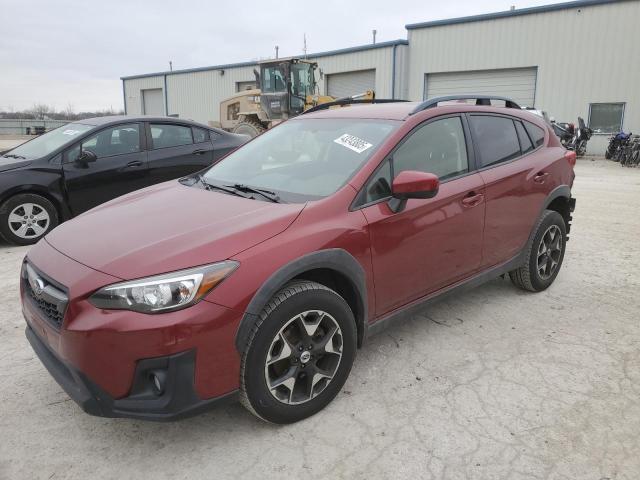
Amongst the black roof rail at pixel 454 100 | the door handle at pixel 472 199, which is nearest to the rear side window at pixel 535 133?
the black roof rail at pixel 454 100

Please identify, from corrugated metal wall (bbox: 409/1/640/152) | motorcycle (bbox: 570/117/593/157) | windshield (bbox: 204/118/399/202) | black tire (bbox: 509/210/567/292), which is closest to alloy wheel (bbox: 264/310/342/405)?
windshield (bbox: 204/118/399/202)

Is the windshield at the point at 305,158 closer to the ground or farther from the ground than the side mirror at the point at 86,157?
farther from the ground

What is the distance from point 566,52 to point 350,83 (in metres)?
10.8

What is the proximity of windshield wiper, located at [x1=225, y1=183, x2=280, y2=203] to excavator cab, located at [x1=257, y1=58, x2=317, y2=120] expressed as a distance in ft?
47.8

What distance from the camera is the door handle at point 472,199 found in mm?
3371

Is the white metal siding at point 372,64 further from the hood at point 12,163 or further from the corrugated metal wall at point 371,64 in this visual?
the hood at point 12,163

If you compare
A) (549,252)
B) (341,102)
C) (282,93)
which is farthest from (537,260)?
(282,93)

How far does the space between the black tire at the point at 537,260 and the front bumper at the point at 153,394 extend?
10.1ft

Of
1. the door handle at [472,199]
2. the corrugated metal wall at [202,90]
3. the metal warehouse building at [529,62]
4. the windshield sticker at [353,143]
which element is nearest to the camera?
the windshield sticker at [353,143]

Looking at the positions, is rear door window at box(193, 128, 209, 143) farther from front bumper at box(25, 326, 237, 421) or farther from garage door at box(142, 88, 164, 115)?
garage door at box(142, 88, 164, 115)

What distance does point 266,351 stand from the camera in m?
2.36

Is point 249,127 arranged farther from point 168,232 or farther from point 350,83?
point 168,232

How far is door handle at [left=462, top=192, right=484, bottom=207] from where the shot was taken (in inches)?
133

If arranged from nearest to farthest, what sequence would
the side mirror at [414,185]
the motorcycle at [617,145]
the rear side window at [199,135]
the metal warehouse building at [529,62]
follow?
the side mirror at [414,185]
the rear side window at [199,135]
the motorcycle at [617,145]
the metal warehouse building at [529,62]
